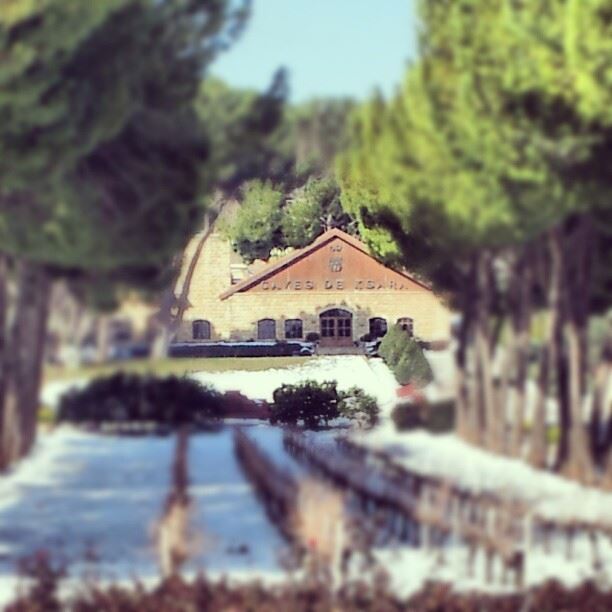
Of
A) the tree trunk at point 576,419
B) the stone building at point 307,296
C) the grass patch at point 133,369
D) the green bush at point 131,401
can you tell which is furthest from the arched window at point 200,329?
the tree trunk at point 576,419

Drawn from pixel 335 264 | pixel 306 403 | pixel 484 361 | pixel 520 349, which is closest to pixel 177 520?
pixel 484 361

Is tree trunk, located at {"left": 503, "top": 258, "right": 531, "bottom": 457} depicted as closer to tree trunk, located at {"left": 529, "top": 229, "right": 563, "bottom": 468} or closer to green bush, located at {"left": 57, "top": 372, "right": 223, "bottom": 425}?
tree trunk, located at {"left": 529, "top": 229, "right": 563, "bottom": 468}

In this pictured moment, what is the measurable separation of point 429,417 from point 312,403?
462cm

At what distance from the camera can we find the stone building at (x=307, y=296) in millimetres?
8961

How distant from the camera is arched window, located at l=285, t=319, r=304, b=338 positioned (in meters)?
9.40

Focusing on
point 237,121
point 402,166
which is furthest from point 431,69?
point 237,121

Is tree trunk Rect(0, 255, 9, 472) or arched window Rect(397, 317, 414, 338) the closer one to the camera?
tree trunk Rect(0, 255, 9, 472)

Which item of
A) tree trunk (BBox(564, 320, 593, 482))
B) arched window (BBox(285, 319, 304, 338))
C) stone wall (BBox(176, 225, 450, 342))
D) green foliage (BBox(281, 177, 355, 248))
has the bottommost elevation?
tree trunk (BBox(564, 320, 593, 482))

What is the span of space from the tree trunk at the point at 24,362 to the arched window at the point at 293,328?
349cm

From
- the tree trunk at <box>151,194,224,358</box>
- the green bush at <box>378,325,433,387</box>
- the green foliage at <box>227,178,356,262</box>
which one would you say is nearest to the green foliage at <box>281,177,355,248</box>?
the green foliage at <box>227,178,356,262</box>

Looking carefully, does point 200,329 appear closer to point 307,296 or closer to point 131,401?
point 307,296

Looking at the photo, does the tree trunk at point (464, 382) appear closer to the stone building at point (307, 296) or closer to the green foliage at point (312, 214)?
the green foliage at point (312, 214)

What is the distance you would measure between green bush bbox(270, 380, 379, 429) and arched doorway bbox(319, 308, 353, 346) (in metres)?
0.57

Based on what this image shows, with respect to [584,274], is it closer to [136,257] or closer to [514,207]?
[514,207]
